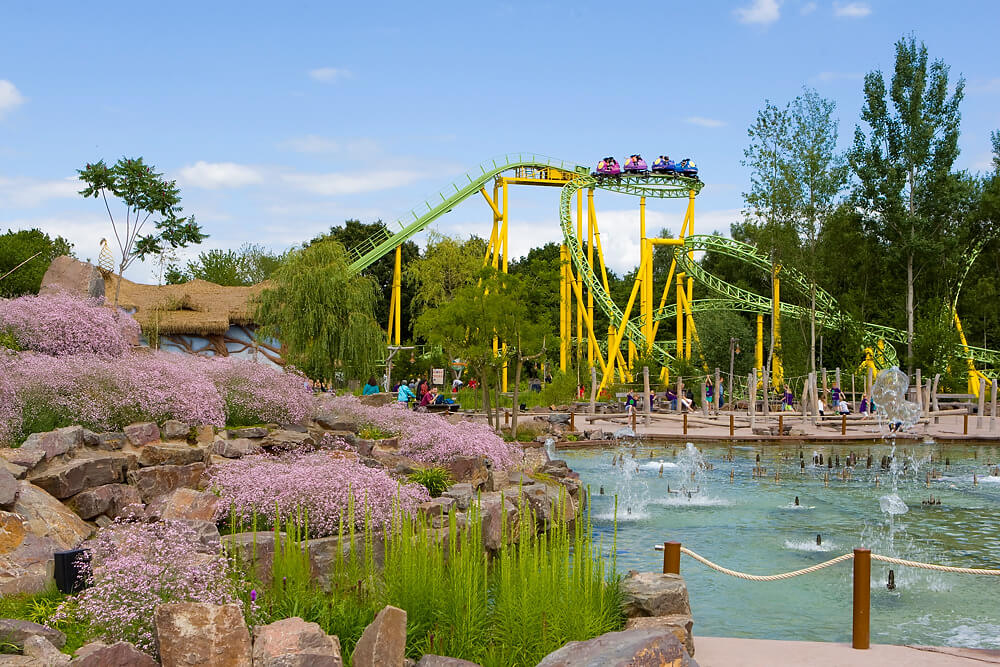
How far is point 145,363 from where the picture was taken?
11523mm

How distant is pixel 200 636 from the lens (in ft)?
15.9

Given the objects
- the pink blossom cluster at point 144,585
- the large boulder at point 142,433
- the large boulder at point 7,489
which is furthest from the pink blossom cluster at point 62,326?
the pink blossom cluster at point 144,585

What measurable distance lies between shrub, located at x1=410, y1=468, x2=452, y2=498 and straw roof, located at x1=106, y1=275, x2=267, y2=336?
22.9 metres

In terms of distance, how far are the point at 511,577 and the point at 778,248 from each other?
103 ft

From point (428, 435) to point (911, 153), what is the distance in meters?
27.8

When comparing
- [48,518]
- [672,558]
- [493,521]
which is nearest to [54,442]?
[48,518]

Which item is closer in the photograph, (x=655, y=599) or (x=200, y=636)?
(x=200, y=636)

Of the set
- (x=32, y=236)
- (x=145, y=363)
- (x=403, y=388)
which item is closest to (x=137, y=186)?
(x=403, y=388)

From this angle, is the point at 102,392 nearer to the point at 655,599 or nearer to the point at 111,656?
the point at 111,656

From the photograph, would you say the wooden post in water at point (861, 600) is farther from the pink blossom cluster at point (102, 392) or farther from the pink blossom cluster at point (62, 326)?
the pink blossom cluster at point (62, 326)

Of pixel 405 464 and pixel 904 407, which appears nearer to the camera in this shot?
pixel 405 464

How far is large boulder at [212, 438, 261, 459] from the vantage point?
10.2m

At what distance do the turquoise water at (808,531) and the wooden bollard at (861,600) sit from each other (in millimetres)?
1230

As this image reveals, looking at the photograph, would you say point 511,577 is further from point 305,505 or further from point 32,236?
point 32,236
